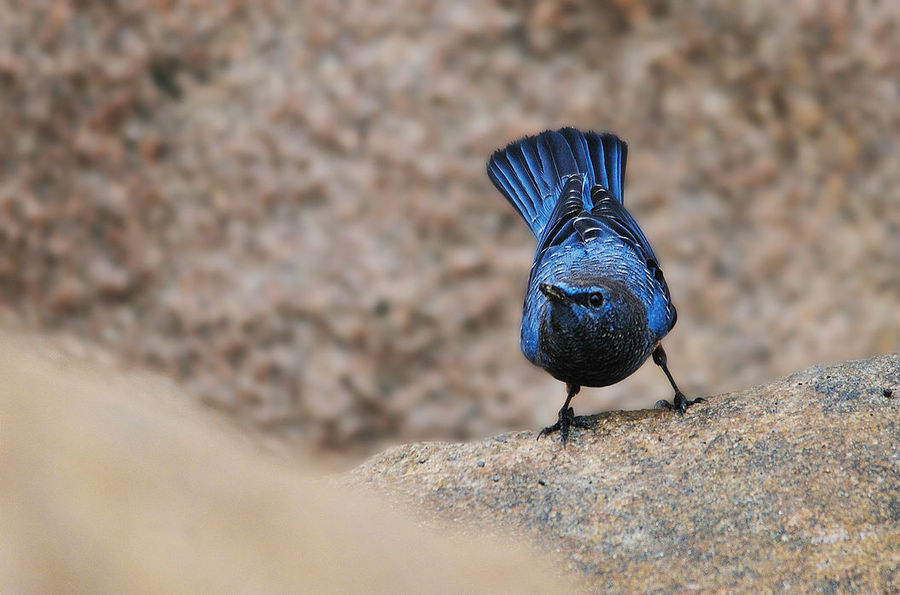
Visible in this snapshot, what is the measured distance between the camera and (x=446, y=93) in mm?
4559

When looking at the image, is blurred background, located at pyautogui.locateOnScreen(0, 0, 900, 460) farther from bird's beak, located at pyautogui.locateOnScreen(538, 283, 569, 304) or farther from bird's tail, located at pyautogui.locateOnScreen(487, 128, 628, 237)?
bird's beak, located at pyautogui.locateOnScreen(538, 283, 569, 304)

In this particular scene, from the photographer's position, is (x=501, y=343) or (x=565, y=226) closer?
(x=565, y=226)

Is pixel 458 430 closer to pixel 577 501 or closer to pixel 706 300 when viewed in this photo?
pixel 706 300

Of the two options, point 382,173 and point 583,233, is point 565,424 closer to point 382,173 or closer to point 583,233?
point 583,233

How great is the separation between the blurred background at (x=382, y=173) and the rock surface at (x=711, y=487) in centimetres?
125

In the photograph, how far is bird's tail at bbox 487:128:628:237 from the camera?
172 inches

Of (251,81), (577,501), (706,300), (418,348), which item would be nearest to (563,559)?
(577,501)

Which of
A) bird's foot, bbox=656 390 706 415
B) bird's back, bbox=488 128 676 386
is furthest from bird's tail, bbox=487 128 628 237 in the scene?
bird's foot, bbox=656 390 706 415

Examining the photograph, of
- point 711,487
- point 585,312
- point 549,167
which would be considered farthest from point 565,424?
point 549,167

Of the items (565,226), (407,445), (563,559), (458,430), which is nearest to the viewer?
(563,559)

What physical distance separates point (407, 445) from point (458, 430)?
1128 millimetres

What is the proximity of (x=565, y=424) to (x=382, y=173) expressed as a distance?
5.63 feet

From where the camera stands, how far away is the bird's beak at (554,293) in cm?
325

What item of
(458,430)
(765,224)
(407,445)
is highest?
(765,224)
